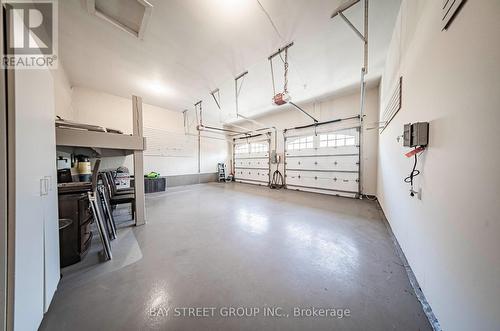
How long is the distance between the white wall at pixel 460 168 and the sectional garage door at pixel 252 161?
574 centimetres

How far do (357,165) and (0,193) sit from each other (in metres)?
5.95

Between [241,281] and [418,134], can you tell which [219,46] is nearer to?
[418,134]

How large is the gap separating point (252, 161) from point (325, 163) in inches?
136

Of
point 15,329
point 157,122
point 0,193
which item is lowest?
point 15,329

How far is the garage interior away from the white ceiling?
3 centimetres

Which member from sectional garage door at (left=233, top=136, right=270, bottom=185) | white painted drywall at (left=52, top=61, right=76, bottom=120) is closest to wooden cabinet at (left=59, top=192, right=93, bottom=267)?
white painted drywall at (left=52, top=61, right=76, bottom=120)

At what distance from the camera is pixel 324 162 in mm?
5324

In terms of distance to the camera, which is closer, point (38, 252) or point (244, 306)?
point (38, 252)

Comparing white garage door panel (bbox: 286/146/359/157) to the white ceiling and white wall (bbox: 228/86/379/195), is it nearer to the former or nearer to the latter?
white wall (bbox: 228/86/379/195)

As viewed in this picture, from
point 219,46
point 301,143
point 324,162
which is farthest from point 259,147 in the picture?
point 219,46

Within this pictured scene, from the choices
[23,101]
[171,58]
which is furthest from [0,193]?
[171,58]

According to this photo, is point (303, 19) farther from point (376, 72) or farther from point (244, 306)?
point (244, 306)

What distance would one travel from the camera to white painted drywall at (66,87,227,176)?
15.7ft

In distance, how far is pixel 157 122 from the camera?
6203 mm
